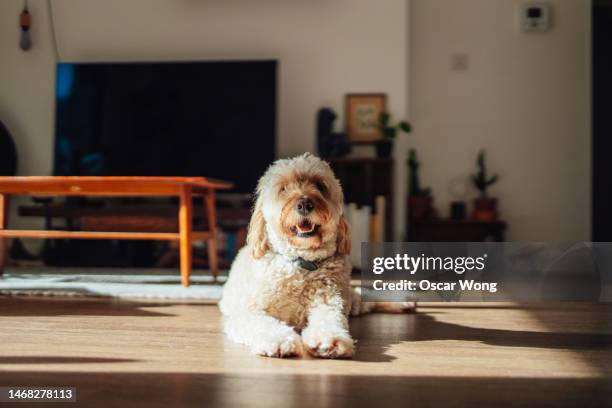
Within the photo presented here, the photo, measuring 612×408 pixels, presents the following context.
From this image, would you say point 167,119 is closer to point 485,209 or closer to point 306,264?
point 485,209

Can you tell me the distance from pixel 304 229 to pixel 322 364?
0.43m

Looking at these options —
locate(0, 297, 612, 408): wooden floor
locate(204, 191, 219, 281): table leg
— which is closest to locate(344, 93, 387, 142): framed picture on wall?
locate(204, 191, 219, 281): table leg

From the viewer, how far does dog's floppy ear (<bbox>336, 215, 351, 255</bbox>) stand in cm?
174

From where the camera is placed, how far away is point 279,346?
1397 millimetres

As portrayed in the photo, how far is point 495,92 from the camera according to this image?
4.76m

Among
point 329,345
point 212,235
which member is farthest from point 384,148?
point 329,345

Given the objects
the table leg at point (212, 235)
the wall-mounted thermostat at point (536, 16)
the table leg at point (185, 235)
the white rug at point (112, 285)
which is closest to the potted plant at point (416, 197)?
the wall-mounted thermostat at point (536, 16)

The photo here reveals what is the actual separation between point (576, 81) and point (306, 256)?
12.8 feet

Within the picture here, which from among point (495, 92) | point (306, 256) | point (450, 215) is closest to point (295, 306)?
point (306, 256)

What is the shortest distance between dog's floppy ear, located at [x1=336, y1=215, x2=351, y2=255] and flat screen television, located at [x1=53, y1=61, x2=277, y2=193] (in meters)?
2.63

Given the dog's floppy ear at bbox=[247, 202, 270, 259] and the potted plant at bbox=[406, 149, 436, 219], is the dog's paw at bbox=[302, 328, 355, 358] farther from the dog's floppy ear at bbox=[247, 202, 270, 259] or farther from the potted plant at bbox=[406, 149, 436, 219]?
the potted plant at bbox=[406, 149, 436, 219]

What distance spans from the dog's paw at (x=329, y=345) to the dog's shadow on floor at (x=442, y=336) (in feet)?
0.13

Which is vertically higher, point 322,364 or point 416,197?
point 416,197

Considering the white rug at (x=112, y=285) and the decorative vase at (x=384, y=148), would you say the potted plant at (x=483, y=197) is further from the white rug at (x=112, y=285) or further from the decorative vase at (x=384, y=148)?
the white rug at (x=112, y=285)
